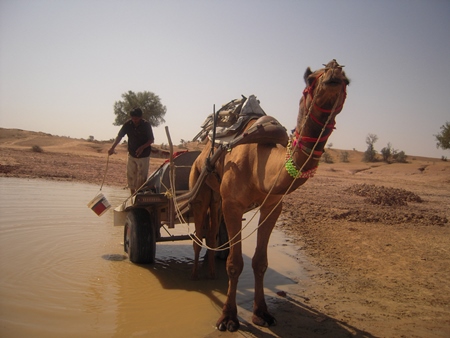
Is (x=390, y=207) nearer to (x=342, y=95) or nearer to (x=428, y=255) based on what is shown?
(x=428, y=255)

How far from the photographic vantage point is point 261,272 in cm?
466

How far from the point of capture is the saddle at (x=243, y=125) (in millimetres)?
4285

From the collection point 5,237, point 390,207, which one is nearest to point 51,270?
point 5,237

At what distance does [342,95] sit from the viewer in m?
3.24

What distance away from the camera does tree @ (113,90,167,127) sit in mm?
46969

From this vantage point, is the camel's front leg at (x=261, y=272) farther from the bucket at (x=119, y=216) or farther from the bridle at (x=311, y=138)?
the bucket at (x=119, y=216)

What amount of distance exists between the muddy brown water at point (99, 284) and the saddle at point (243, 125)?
231 cm

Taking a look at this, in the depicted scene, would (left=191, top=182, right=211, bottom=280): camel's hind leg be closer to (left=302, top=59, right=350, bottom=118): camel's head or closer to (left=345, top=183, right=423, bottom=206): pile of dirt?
(left=302, top=59, right=350, bottom=118): camel's head

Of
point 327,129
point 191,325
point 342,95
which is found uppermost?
point 342,95

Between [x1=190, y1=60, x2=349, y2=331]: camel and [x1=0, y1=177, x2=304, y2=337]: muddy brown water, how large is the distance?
0.52 metres

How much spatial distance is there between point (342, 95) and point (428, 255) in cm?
568

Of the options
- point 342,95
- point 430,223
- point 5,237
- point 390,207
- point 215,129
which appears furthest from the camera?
point 390,207

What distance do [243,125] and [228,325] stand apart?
260cm

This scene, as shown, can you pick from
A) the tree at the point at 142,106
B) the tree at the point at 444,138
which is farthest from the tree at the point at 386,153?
Result: the tree at the point at 142,106
